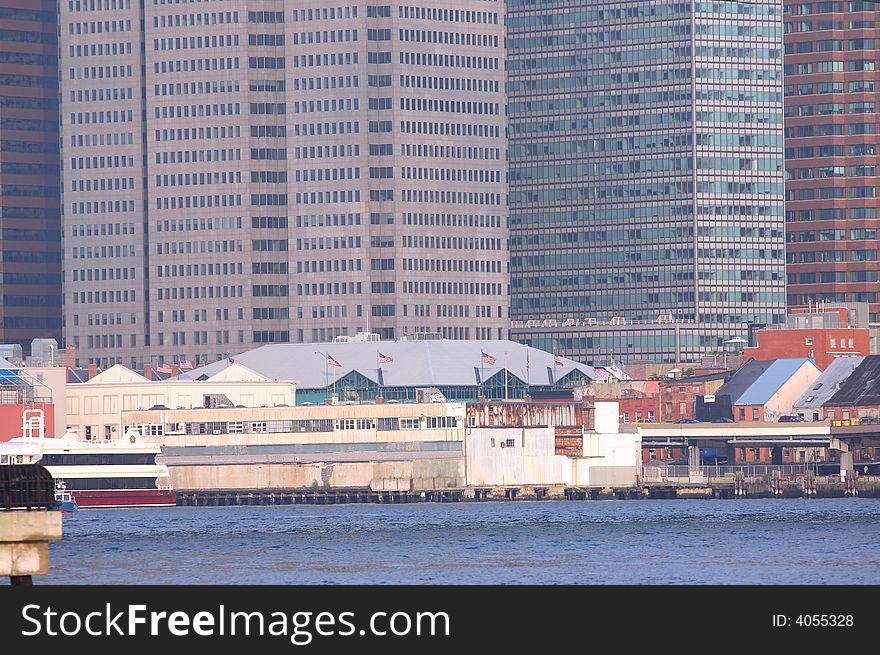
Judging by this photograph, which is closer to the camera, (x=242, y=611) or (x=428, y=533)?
(x=242, y=611)

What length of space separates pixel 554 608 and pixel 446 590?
92.9 inches

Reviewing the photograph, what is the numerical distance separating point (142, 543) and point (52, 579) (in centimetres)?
4412

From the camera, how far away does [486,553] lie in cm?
14925

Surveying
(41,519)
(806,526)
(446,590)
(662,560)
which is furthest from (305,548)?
(446,590)

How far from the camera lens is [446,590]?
51.0m

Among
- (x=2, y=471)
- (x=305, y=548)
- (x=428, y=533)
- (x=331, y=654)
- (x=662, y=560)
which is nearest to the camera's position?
(x=331, y=654)

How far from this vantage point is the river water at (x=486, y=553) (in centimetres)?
12494

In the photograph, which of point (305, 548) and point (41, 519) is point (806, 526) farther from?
point (41, 519)

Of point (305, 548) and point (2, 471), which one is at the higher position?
point (2, 471)

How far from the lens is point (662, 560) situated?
13862 centimetres

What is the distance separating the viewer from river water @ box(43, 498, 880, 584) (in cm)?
12494

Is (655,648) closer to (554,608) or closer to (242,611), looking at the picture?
(554,608)

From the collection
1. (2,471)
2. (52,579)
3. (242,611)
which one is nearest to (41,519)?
(2,471)

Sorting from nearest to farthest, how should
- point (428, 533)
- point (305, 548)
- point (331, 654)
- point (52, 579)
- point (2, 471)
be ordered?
point (331, 654) → point (2, 471) → point (52, 579) → point (305, 548) → point (428, 533)
